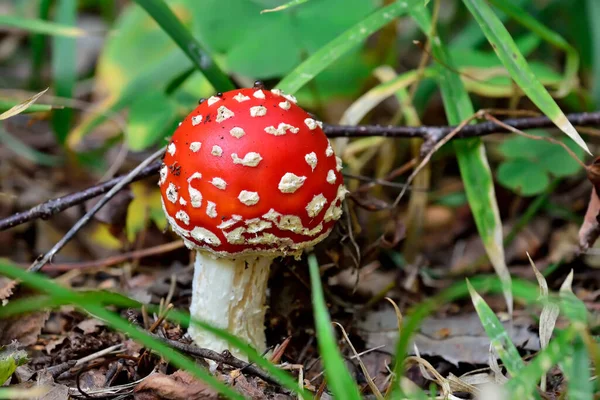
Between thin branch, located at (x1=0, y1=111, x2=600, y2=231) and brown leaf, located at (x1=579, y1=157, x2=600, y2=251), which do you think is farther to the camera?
thin branch, located at (x1=0, y1=111, x2=600, y2=231)

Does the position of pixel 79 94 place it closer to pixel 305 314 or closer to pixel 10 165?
pixel 10 165

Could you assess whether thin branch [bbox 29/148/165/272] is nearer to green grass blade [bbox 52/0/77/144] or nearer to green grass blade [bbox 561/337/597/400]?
green grass blade [bbox 52/0/77/144]

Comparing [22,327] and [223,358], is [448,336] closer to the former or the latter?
[223,358]

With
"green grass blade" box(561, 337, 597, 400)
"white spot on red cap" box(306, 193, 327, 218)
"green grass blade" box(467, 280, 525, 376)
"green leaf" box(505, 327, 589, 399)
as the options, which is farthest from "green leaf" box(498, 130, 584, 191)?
"green leaf" box(505, 327, 589, 399)

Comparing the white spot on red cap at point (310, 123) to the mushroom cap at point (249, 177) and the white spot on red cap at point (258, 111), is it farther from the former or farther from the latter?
the white spot on red cap at point (258, 111)

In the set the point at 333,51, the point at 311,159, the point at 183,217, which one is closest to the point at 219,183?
the point at 183,217

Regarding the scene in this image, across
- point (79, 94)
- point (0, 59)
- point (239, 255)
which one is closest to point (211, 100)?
point (239, 255)

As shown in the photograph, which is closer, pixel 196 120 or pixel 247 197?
pixel 247 197

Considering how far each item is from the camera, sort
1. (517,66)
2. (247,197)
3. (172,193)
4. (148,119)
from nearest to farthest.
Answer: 1. (247,197)
2. (172,193)
3. (517,66)
4. (148,119)
